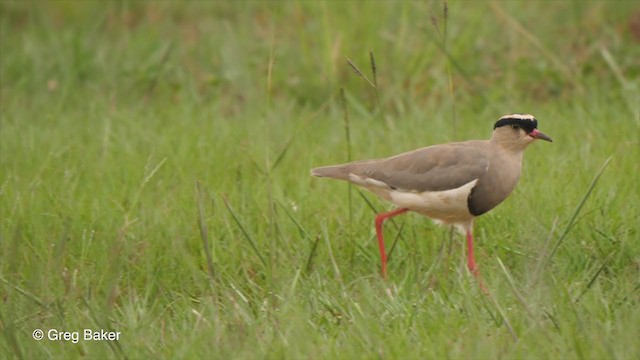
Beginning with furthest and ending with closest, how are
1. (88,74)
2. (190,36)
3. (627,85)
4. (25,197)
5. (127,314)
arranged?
1. (190,36)
2. (88,74)
3. (627,85)
4. (25,197)
5. (127,314)

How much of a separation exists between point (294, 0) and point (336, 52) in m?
1.00

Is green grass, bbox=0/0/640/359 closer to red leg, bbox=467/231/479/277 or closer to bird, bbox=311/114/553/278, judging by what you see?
red leg, bbox=467/231/479/277

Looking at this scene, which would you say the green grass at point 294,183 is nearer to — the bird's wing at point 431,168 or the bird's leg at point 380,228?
the bird's leg at point 380,228

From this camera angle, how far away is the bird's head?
17.2 ft

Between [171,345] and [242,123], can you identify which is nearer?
[171,345]

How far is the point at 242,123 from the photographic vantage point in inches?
291

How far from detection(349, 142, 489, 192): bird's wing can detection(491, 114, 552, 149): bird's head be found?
108mm

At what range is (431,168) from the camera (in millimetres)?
5145

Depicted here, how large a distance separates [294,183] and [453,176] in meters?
1.35

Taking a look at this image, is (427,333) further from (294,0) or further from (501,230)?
(294,0)

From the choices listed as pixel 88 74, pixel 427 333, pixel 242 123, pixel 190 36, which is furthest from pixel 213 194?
pixel 190 36

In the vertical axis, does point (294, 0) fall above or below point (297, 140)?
above

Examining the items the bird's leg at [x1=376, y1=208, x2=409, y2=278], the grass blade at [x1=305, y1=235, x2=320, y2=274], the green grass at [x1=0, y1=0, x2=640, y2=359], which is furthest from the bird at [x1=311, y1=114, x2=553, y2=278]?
the grass blade at [x1=305, y1=235, x2=320, y2=274]

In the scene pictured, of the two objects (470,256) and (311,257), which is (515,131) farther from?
(311,257)
